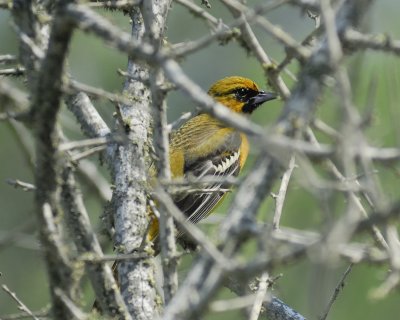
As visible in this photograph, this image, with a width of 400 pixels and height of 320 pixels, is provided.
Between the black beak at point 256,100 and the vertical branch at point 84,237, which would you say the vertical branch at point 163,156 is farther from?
the black beak at point 256,100

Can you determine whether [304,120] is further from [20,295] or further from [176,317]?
[20,295]

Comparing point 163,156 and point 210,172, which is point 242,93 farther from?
point 163,156

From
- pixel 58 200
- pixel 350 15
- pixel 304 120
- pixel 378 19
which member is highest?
Answer: pixel 378 19

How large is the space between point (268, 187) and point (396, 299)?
686 cm

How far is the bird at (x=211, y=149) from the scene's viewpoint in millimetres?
7055

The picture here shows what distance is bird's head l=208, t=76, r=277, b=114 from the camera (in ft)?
27.3

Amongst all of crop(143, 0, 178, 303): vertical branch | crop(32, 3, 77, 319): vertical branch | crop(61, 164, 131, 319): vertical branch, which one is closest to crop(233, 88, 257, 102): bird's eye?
crop(143, 0, 178, 303): vertical branch

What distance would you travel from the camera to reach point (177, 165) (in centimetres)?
737

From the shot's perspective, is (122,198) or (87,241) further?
(122,198)

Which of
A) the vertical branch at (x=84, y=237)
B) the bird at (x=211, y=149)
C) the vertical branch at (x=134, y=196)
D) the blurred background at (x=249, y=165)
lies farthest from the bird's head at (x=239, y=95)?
the vertical branch at (x=84, y=237)

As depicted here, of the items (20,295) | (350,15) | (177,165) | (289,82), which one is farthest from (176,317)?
(20,295)

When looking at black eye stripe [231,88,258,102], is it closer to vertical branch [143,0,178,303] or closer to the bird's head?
the bird's head

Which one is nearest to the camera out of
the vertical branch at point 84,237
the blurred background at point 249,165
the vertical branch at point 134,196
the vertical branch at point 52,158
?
the vertical branch at point 52,158

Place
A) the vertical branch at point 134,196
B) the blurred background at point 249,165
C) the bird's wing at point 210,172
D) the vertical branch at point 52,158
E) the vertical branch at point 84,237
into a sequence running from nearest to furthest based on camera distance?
the vertical branch at point 52,158 < the vertical branch at point 84,237 < the vertical branch at point 134,196 < the bird's wing at point 210,172 < the blurred background at point 249,165
